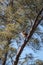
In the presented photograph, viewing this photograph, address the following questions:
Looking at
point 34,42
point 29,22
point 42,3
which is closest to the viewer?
point 42,3

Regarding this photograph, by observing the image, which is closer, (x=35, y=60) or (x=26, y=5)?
(x=26, y=5)

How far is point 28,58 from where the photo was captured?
482 cm

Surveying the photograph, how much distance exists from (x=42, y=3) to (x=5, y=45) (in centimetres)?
109

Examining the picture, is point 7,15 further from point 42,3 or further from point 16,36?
point 42,3

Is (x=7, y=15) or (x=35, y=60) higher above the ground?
(x=7, y=15)

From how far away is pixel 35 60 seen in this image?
15.4ft

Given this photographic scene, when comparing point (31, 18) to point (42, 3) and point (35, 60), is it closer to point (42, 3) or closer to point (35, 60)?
point (42, 3)

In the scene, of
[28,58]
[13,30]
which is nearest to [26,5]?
[13,30]

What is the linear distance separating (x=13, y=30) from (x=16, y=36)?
0.17 m

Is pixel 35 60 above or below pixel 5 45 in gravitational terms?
below

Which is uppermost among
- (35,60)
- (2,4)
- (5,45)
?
(2,4)

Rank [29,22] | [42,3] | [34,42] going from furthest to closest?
[34,42] < [29,22] < [42,3]

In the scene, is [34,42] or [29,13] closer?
[29,13]

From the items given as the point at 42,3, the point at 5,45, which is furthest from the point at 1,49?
the point at 42,3
